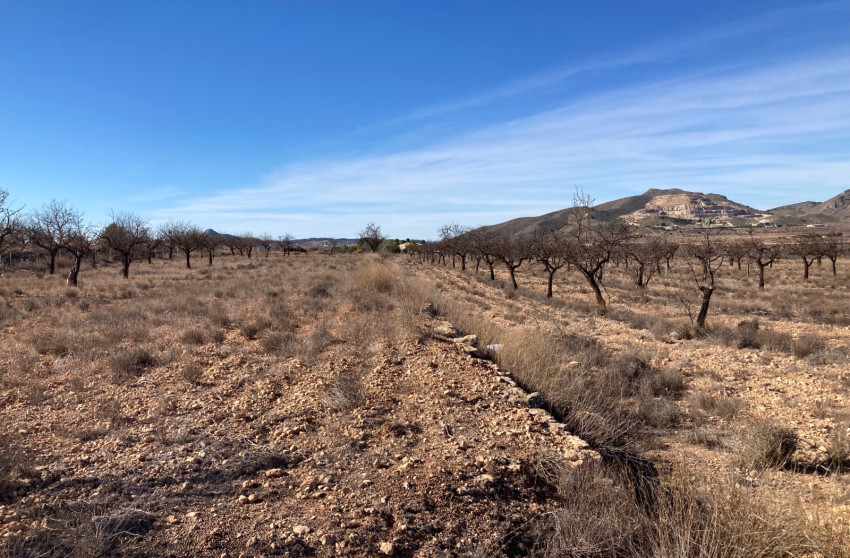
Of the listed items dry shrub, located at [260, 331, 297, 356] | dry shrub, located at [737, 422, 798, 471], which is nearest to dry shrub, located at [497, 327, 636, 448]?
dry shrub, located at [737, 422, 798, 471]

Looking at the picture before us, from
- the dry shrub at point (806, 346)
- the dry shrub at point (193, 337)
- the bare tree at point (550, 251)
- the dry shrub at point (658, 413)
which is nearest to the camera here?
the dry shrub at point (658, 413)

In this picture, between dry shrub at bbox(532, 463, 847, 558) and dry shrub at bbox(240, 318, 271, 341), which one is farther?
dry shrub at bbox(240, 318, 271, 341)

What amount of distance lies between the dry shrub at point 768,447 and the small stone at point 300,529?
15.6 feet

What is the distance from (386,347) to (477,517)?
4760 millimetres

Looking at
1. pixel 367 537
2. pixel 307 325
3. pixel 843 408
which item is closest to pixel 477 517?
pixel 367 537

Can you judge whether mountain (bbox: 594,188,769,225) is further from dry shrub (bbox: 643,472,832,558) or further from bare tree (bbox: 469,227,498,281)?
dry shrub (bbox: 643,472,832,558)

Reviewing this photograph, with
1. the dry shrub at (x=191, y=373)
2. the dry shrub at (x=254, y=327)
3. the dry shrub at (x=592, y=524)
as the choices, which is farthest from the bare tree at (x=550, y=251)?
the dry shrub at (x=592, y=524)

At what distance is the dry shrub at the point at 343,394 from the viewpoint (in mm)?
5551

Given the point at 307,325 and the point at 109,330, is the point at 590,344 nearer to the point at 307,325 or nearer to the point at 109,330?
the point at 307,325

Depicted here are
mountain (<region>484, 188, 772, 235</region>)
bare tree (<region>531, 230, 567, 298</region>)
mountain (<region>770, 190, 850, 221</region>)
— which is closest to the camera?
bare tree (<region>531, 230, 567, 298</region>)

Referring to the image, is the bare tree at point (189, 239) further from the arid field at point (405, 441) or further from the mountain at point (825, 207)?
the mountain at point (825, 207)

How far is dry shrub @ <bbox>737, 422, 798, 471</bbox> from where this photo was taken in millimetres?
5285

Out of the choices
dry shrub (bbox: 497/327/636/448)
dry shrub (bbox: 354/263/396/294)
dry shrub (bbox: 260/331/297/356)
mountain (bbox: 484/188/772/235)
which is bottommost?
dry shrub (bbox: 497/327/636/448)

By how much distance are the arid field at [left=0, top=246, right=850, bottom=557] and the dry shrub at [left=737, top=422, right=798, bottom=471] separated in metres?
0.03
